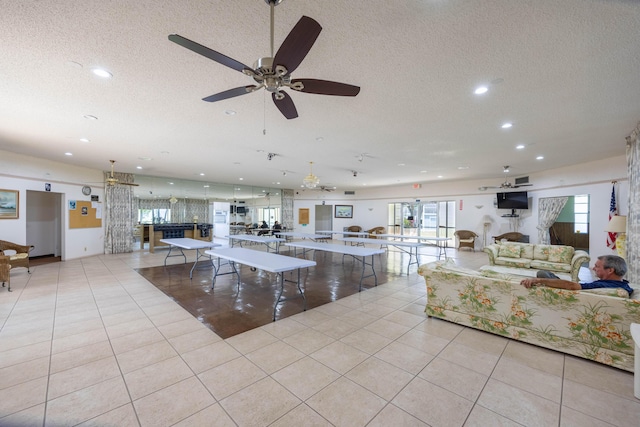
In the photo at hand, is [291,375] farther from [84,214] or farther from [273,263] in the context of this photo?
[84,214]

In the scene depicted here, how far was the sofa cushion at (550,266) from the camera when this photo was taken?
4.83 metres

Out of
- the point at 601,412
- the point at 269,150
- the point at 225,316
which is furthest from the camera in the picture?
the point at 269,150

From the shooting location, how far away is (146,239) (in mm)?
9414

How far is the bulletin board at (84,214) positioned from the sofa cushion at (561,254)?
478 inches

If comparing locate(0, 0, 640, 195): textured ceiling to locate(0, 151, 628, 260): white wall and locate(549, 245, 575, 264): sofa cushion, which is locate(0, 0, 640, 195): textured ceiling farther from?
locate(549, 245, 575, 264): sofa cushion

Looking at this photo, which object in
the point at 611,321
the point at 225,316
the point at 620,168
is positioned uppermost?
the point at 620,168

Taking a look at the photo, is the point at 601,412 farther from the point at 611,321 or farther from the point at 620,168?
the point at 620,168

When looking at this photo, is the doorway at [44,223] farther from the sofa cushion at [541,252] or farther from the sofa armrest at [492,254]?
the sofa cushion at [541,252]

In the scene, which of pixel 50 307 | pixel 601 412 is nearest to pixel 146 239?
pixel 50 307

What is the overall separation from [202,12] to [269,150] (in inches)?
151

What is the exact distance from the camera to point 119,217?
8.43 meters

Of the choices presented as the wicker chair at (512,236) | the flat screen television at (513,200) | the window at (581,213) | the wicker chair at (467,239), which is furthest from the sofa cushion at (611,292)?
the wicker chair at (467,239)

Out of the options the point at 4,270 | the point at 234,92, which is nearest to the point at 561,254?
the point at 234,92

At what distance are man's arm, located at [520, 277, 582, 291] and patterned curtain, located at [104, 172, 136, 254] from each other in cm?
1047
